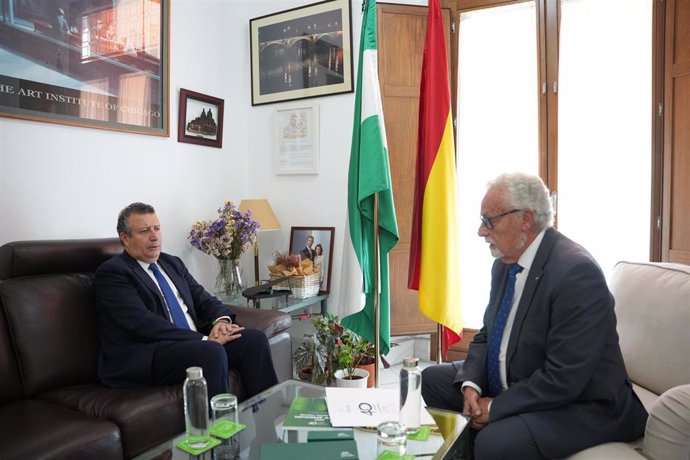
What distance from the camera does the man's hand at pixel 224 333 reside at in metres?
2.20

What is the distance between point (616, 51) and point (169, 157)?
274 cm

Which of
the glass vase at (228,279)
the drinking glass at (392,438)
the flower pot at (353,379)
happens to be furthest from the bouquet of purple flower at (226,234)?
the drinking glass at (392,438)

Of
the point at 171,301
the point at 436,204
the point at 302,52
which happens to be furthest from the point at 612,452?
the point at 302,52

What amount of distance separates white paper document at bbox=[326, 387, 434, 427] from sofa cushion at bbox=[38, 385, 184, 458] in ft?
2.05

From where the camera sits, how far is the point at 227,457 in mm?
1312

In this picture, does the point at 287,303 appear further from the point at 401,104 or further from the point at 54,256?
the point at 401,104

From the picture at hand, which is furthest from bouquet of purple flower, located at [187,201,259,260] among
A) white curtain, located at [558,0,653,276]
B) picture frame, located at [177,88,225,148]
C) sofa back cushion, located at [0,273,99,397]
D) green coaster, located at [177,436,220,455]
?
white curtain, located at [558,0,653,276]

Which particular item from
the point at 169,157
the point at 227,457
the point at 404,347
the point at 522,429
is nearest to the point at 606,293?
the point at 522,429

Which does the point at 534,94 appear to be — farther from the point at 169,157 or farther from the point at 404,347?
the point at 169,157

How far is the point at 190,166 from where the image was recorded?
312cm

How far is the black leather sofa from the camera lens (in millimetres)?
1525

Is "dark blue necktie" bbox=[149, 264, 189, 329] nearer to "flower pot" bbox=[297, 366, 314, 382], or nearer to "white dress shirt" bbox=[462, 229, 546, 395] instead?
"flower pot" bbox=[297, 366, 314, 382]

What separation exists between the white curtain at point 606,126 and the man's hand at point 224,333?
6.85 feet

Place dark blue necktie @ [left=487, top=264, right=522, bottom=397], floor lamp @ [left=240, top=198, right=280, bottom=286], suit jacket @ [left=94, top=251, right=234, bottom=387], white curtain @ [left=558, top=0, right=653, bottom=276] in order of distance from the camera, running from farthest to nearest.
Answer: floor lamp @ [left=240, top=198, right=280, bottom=286] < white curtain @ [left=558, top=0, right=653, bottom=276] < suit jacket @ [left=94, top=251, right=234, bottom=387] < dark blue necktie @ [left=487, top=264, right=522, bottom=397]
